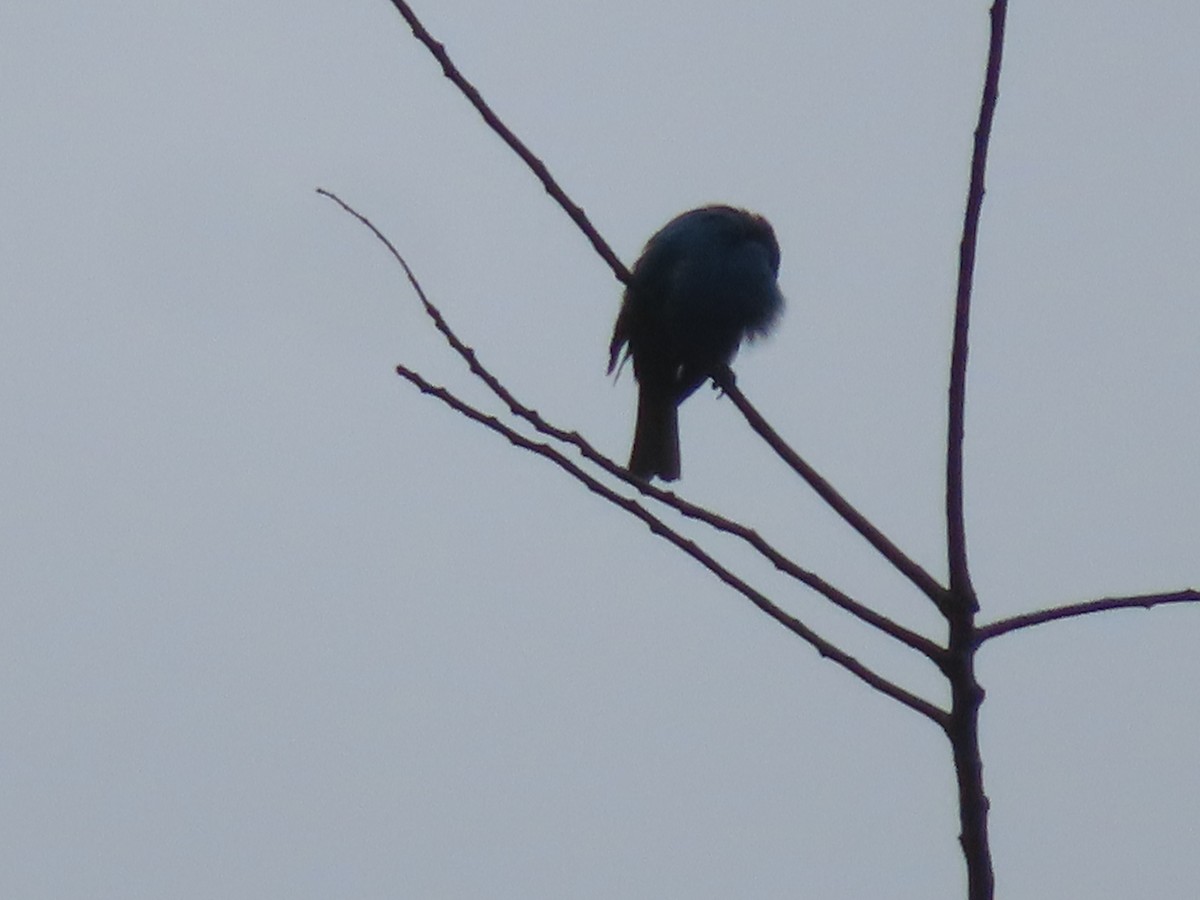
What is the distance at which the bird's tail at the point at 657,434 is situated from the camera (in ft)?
18.1

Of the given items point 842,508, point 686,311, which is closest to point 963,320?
point 842,508

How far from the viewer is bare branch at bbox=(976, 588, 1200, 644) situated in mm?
1899

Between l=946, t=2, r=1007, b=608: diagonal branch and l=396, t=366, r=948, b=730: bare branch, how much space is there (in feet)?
0.48

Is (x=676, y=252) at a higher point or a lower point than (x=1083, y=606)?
higher

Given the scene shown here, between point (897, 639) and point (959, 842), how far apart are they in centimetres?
28

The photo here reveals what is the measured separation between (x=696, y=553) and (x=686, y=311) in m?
3.42

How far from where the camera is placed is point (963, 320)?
1.96 m

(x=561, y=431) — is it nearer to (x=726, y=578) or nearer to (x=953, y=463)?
(x=726, y=578)

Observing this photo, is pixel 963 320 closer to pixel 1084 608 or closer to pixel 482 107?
pixel 1084 608

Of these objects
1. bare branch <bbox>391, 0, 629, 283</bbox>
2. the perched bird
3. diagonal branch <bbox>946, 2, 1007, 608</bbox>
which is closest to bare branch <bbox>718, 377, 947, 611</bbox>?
diagonal branch <bbox>946, 2, 1007, 608</bbox>

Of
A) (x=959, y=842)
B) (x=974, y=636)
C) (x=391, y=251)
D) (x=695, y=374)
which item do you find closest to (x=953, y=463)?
(x=974, y=636)

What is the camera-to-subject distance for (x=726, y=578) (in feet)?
6.38

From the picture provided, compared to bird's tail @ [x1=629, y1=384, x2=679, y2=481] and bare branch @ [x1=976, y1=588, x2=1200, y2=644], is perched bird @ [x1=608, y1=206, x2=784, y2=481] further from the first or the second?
bare branch @ [x1=976, y1=588, x2=1200, y2=644]

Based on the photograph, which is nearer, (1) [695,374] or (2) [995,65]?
(2) [995,65]
